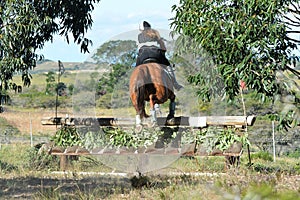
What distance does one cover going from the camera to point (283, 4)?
26.9 ft

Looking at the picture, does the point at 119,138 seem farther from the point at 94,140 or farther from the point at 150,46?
the point at 150,46

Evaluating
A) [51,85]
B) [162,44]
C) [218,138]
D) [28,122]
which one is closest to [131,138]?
[218,138]

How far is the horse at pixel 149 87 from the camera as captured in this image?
944 centimetres

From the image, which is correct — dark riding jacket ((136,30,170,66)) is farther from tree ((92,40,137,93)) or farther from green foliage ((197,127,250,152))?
→ green foliage ((197,127,250,152))

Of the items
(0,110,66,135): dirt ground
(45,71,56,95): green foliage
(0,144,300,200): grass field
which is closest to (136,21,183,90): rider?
(0,144,300,200): grass field

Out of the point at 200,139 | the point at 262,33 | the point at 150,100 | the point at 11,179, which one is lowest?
the point at 11,179

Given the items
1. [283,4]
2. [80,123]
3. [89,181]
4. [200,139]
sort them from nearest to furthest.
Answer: [283,4], [89,181], [200,139], [80,123]

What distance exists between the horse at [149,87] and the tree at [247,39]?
89 centimetres

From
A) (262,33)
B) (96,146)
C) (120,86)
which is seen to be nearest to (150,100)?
(120,86)

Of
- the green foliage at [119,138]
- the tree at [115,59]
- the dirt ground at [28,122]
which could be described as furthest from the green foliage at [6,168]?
the dirt ground at [28,122]

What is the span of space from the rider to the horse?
0.13 m

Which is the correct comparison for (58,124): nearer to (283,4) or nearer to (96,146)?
(96,146)

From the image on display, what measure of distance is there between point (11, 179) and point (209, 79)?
4.08 metres

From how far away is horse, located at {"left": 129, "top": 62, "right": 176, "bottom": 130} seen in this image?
944cm
